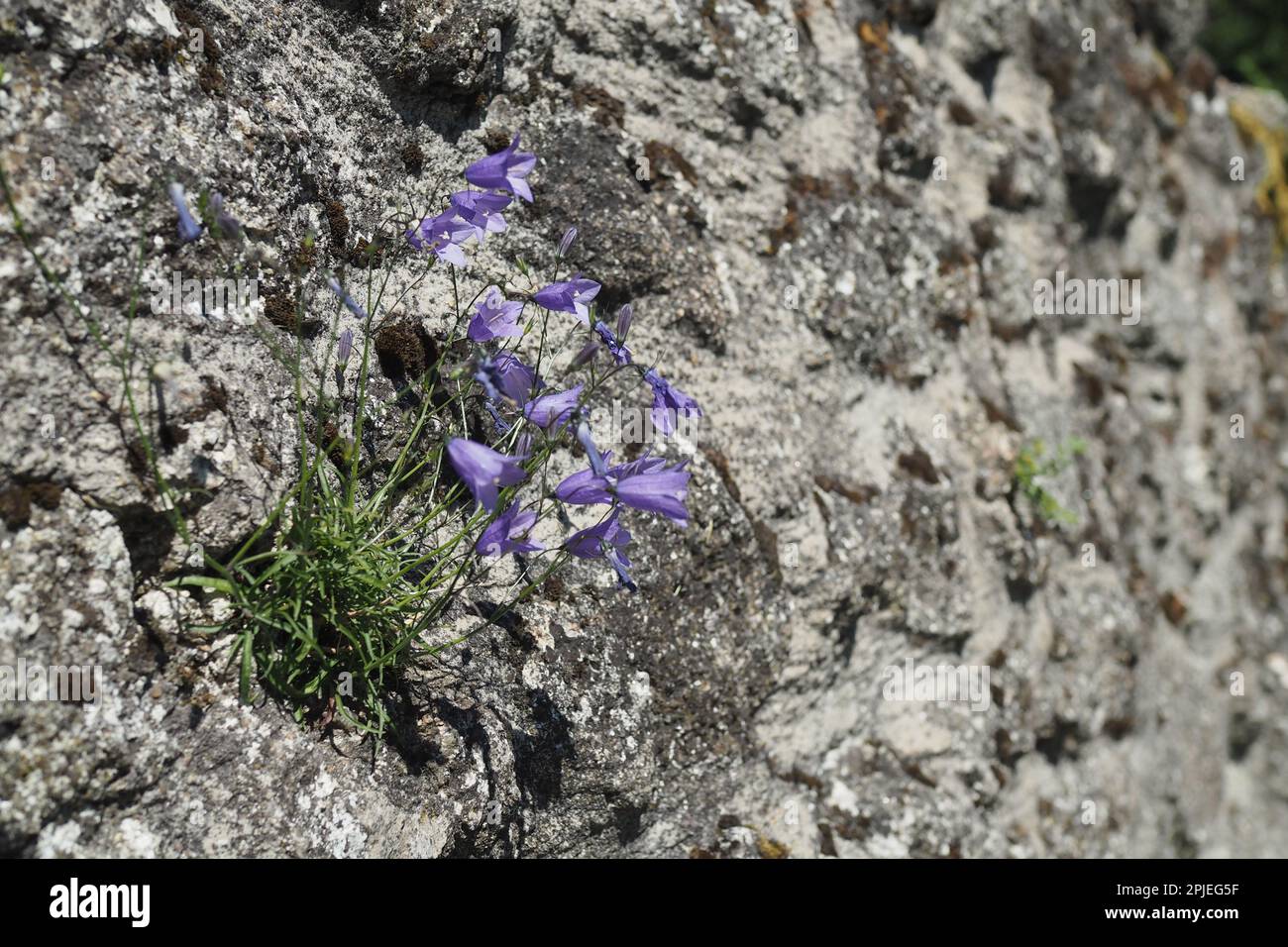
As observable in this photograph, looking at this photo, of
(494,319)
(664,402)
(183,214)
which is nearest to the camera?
(183,214)

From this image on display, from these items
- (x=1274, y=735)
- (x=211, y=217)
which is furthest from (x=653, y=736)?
(x=1274, y=735)

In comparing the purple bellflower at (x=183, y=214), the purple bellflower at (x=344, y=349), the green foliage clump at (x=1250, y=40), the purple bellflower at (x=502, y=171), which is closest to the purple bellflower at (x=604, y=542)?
the purple bellflower at (x=344, y=349)

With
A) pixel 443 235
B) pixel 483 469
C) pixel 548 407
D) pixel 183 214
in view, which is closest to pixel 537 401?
pixel 548 407

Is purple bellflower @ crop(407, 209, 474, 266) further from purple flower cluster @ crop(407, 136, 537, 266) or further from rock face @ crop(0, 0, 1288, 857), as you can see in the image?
rock face @ crop(0, 0, 1288, 857)

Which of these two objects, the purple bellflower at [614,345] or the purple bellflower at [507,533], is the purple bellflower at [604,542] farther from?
the purple bellflower at [614,345]

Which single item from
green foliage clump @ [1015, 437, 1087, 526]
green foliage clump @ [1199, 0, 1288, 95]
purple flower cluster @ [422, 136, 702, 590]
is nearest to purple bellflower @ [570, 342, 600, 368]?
purple flower cluster @ [422, 136, 702, 590]

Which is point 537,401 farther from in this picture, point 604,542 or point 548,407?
point 604,542
